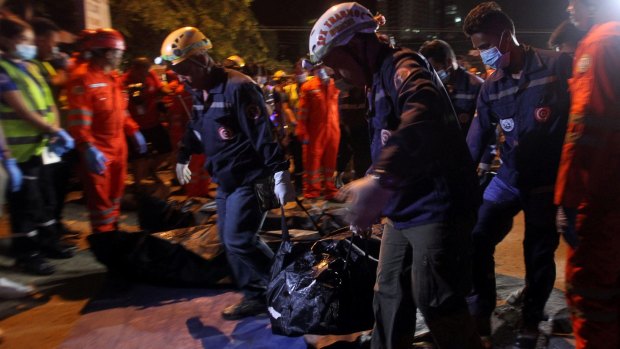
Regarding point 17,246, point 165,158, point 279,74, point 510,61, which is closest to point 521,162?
point 510,61

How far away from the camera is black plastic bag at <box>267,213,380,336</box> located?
9.37 ft

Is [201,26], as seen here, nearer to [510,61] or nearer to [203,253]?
[203,253]

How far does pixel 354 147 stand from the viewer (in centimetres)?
822

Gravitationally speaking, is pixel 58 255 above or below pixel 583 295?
below

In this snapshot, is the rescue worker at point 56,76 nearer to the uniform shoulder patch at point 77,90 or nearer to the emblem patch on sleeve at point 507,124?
the uniform shoulder patch at point 77,90

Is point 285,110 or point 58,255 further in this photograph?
point 285,110

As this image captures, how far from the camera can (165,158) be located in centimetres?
790

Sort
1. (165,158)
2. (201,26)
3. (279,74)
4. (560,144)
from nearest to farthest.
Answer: (560,144)
(165,158)
(279,74)
(201,26)

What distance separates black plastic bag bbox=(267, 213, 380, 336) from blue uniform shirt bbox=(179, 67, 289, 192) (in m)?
0.76

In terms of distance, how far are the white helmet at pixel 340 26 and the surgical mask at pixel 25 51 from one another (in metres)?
3.26

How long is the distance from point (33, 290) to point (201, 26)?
12.0 m

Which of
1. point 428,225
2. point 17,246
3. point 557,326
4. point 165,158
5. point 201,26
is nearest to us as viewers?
point 428,225

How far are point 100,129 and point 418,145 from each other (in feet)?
13.4

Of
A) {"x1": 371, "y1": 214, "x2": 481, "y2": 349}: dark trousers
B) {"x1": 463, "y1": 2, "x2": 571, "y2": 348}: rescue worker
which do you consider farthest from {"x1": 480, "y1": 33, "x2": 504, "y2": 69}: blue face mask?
{"x1": 371, "y1": 214, "x2": 481, "y2": 349}: dark trousers
